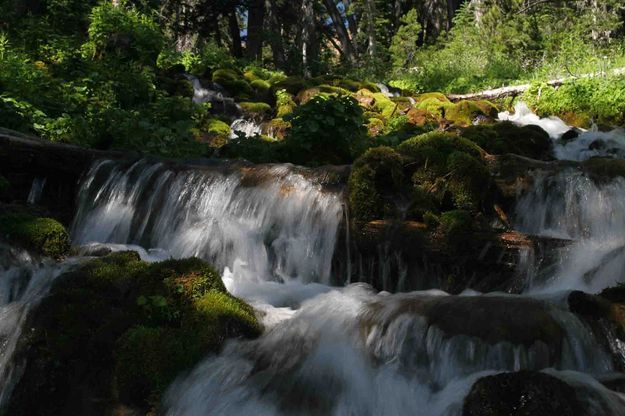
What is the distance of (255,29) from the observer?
26703 millimetres

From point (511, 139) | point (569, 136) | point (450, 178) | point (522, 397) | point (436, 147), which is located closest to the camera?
point (522, 397)

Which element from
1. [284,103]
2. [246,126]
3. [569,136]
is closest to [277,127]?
[246,126]

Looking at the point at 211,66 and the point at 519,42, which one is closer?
the point at 211,66

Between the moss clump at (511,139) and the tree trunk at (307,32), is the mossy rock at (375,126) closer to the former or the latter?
the moss clump at (511,139)

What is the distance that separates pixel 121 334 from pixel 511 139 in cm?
827

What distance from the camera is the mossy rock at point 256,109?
1617cm

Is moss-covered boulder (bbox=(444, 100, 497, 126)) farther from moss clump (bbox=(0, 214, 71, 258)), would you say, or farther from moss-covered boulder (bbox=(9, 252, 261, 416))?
moss-covered boulder (bbox=(9, 252, 261, 416))

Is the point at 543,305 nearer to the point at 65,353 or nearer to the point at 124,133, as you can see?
the point at 65,353

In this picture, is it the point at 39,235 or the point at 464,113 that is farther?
the point at 464,113

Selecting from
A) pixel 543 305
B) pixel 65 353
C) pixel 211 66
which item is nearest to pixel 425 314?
pixel 543 305

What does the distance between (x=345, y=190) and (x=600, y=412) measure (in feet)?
14.5

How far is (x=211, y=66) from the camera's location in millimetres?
20391

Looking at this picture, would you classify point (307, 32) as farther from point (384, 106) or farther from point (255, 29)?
point (384, 106)

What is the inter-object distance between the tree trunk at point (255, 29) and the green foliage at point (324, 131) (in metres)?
15.6
